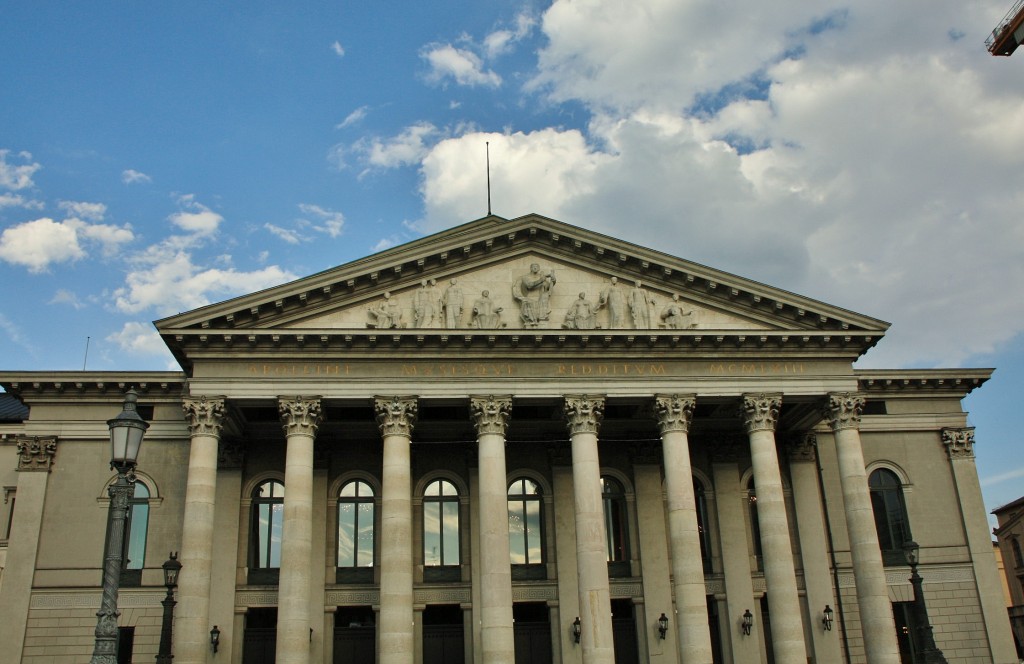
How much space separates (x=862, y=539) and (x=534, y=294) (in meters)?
13.3

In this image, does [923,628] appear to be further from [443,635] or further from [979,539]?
[443,635]

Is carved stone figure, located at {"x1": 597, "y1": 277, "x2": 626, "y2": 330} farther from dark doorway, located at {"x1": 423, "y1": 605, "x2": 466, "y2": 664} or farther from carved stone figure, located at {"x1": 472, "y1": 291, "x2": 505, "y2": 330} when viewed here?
dark doorway, located at {"x1": 423, "y1": 605, "x2": 466, "y2": 664}

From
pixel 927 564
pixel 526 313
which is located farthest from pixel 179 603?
pixel 927 564

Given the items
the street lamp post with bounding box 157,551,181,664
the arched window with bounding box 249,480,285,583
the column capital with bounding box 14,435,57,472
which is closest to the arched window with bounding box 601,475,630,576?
the arched window with bounding box 249,480,285,583

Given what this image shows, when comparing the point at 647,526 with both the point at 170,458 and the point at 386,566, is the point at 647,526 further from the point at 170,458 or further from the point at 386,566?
the point at 170,458

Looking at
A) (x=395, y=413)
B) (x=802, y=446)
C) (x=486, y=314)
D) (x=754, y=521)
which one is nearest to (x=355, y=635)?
(x=395, y=413)

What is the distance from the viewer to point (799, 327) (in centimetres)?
3275

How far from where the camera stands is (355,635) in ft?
110

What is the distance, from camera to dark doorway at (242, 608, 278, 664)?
107ft

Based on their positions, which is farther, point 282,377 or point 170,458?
point 170,458

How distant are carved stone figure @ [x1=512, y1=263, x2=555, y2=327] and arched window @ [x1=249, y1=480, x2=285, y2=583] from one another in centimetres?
1079

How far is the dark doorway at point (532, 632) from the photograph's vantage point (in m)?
33.9

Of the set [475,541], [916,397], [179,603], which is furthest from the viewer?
[916,397]

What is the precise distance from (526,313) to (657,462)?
27.5ft
